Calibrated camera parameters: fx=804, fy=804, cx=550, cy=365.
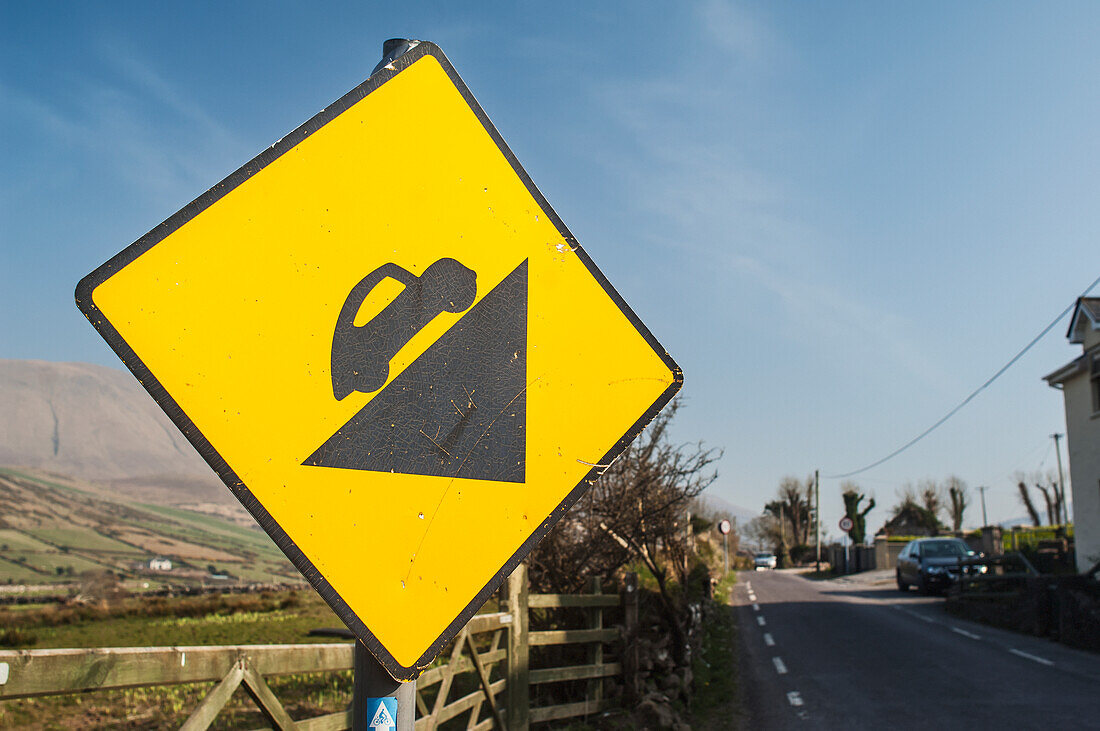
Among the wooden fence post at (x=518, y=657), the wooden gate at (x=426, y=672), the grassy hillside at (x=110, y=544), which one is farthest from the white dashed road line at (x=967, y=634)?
the grassy hillside at (x=110, y=544)

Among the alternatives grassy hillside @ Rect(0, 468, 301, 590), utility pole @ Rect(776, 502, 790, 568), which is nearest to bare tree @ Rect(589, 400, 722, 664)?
grassy hillside @ Rect(0, 468, 301, 590)

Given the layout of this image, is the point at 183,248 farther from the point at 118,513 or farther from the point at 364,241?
the point at 118,513

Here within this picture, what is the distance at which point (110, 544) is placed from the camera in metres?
88.9

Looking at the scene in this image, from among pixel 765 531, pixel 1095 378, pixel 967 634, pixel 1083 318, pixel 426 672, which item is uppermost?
pixel 1083 318

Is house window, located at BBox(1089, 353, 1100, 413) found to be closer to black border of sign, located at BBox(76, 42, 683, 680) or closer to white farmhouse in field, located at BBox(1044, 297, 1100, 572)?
white farmhouse in field, located at BBox(1044, 297, 1100, 572)

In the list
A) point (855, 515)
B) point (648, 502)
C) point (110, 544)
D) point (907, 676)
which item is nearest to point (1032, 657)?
point (907, 676)

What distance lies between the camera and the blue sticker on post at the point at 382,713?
1.43 m

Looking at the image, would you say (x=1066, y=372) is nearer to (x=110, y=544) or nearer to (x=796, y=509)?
(x=796, y=509)

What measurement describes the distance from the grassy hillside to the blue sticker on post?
192ft

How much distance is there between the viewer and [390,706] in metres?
1.44

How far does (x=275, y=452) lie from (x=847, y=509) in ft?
223

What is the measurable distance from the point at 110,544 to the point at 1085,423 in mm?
93275

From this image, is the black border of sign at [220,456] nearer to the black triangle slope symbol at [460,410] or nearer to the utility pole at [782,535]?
the black triangle slope symbol at [460,410]

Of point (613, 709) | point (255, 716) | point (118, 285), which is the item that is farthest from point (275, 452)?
point (255, 716)
